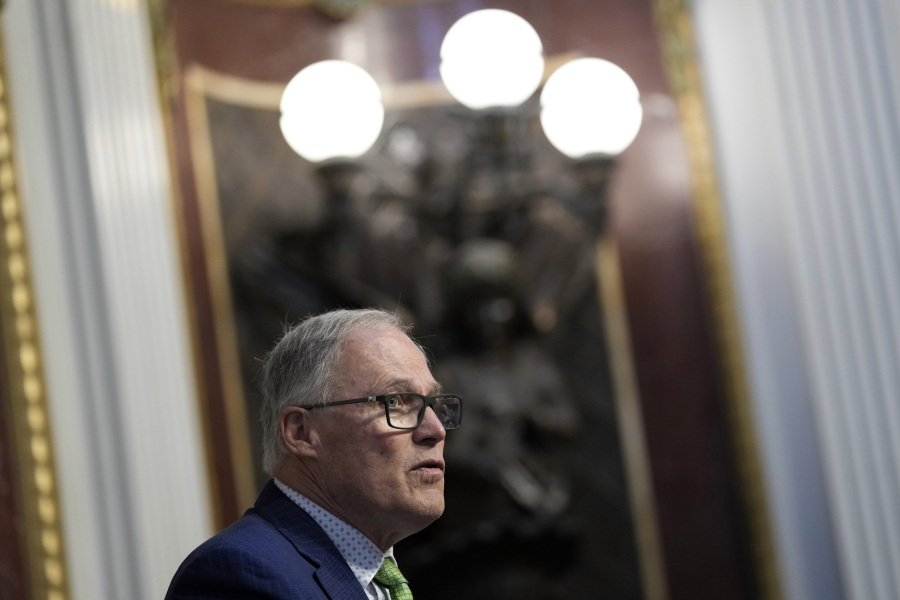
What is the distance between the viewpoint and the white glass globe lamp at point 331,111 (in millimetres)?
3867

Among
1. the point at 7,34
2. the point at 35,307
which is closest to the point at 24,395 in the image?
the point at 35,307

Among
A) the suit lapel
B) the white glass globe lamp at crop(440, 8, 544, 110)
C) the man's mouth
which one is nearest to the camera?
the suit lapel

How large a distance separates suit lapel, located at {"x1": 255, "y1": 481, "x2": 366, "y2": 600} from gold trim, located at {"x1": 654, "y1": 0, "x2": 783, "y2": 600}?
2978 mm

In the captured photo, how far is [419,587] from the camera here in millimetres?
4445

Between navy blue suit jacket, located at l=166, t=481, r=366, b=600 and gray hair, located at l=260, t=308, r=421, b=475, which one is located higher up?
gray hair, located at l=260, t=308, r=421, b=475

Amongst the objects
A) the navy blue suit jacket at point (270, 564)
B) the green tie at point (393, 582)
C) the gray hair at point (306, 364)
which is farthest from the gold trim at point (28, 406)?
the green tie at point (393, 582)

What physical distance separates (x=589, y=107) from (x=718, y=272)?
128 cm

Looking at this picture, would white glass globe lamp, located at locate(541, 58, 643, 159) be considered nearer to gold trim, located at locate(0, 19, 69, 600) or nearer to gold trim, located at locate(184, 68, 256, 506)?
gold trim, located at locate(184, 68, 256, 506)

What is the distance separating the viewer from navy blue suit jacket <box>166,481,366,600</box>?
6.11ft

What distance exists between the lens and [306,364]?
7.11ft

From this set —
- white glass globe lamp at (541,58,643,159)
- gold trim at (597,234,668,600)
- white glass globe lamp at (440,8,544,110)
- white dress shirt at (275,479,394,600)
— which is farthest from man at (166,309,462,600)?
gold trim at (597,234,668,600)

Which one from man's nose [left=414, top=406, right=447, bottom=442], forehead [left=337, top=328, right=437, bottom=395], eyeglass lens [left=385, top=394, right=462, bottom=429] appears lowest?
man's nose [left=414, top=406, right=447, bottom=442]

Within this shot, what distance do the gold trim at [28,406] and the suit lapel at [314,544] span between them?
3.40 ft

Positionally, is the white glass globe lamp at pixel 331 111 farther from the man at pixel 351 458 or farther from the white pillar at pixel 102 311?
the man at pixel 351 458
